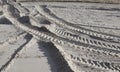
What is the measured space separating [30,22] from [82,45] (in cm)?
271

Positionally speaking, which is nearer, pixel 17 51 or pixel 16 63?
pixel 16 63

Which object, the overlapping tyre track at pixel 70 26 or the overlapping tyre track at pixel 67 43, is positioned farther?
the overlapping tyre track at pixel 70 26

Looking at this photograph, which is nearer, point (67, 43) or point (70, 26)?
point (67, 43)

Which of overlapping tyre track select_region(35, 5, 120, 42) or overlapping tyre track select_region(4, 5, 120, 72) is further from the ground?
overlapping tyre track select_region(4, 5, 120, 72)

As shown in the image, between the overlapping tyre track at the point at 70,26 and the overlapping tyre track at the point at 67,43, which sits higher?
the overlapping tyre track at the point at 67,43

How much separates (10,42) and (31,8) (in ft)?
14.7

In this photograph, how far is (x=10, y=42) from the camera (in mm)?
9195

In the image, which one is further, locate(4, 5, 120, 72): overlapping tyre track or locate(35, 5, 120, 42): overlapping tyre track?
locate(35, 5, 120, 42): overlapping tyre track

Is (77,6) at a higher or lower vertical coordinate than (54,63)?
lower

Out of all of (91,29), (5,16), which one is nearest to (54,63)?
(91,29)

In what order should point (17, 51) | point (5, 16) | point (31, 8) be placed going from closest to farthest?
1. point (17, 51)
2. point (5, 16)
3. point (31, 8)

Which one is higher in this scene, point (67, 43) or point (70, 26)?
point (67, 43)

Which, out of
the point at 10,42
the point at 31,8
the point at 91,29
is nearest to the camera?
the point at 10,42

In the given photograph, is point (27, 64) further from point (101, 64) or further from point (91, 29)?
point (91, 29)
